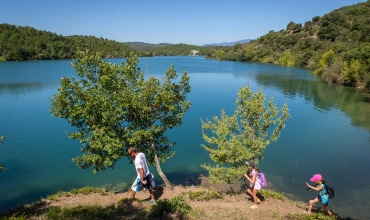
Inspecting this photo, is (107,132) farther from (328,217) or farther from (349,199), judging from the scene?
(349,199)

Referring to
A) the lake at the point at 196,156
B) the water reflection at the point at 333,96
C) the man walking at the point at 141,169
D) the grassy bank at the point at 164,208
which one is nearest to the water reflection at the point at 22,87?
the lake at the point at 196,156

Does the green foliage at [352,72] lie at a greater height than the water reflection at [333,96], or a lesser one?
greater

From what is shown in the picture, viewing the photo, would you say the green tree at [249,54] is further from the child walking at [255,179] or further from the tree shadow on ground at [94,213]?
the tree shadow on ground at [94,213]

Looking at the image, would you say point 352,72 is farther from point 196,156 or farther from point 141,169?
point 141,169

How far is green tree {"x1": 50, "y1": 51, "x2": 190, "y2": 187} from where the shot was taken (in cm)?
1462

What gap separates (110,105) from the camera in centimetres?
1433

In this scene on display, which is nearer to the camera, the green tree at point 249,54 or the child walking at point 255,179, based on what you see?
the child walking at point 255,179

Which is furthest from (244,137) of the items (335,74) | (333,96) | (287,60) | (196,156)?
(287,60)

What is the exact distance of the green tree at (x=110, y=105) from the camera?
14.6 meters

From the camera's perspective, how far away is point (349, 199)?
21141mm

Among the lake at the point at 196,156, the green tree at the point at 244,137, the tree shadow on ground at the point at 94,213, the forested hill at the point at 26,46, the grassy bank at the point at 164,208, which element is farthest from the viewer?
the forested hill at the point at 26,46

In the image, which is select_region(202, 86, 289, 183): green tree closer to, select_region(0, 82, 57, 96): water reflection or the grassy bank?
the grassy bank

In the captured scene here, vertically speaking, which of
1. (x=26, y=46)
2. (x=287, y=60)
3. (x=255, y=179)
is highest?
(x=26, y=46)

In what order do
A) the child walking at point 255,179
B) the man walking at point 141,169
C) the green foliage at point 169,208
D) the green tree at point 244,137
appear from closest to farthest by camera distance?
the green foliage at point 169,208 < the man walking at point 141,169 < the child walking at point 255,179 < the green tree at point 244,137
